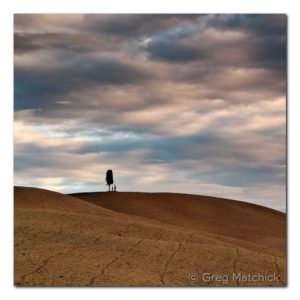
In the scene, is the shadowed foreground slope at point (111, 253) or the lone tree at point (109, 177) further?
the lone tree at point (109, 177)

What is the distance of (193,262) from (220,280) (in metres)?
1.11

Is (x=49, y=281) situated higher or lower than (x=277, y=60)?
lower

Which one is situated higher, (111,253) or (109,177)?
(109,177)

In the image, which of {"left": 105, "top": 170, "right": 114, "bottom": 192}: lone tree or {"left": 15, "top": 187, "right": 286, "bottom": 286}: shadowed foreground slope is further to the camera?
{"left": 105, "top": 170, "right": 114, "bottom": 192}: lone tree

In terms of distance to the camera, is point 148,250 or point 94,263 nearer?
point 94,263

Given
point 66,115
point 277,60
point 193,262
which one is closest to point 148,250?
point 193,262

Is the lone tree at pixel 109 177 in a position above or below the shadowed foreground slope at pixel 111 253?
above

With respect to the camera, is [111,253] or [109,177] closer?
[111,253]

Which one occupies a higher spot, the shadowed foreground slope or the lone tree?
the lone tree

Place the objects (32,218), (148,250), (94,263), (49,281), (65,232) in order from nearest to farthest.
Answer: (49,281) → (94,263) → (148,250) → (65,232) → (32,218)

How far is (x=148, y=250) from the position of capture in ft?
52.5

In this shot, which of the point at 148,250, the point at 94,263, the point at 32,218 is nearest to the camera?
the point at 94,263
